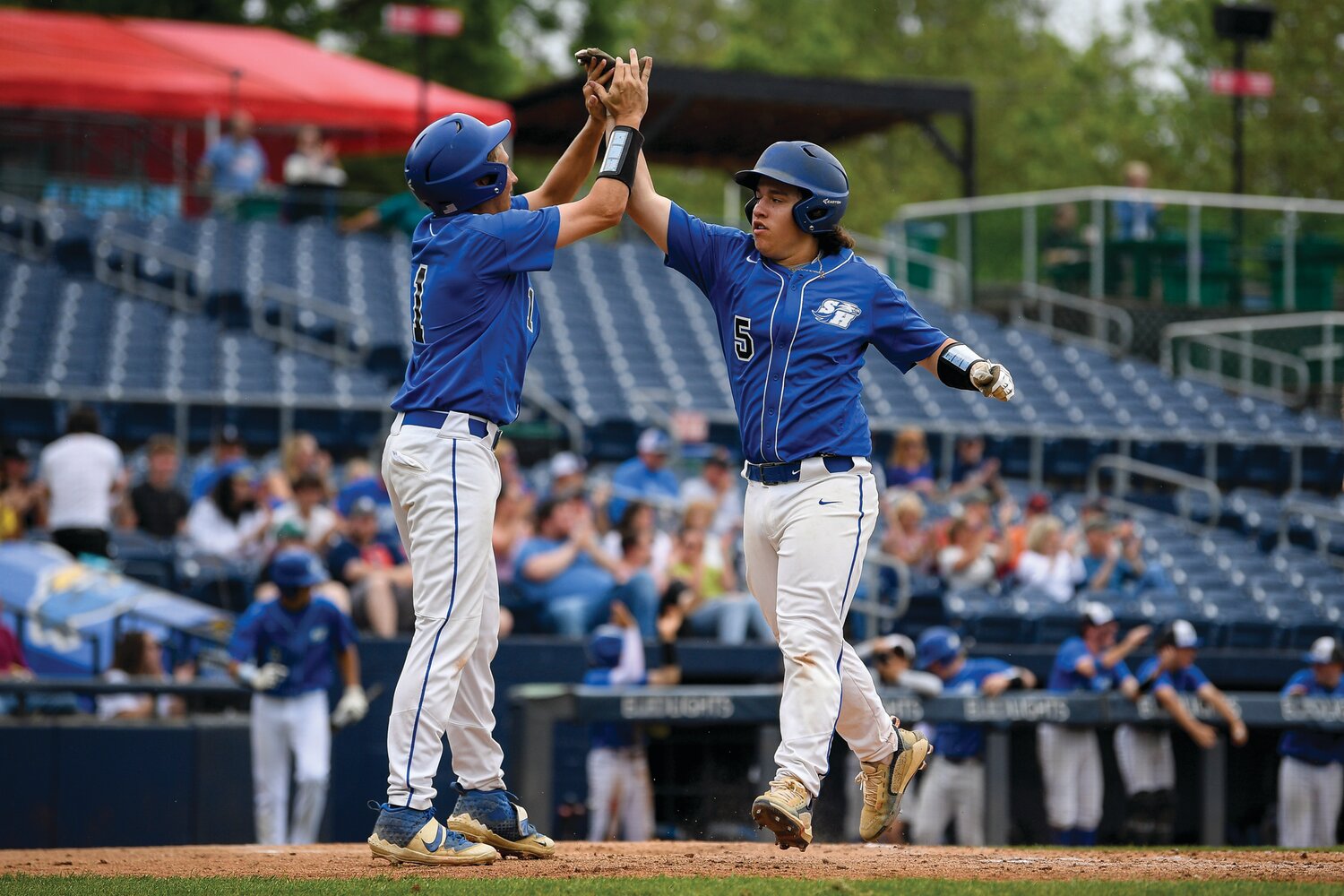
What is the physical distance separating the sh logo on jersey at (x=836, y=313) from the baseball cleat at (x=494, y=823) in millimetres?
1852

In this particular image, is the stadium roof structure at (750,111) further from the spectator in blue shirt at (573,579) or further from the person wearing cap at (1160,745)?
the person wearing cap at (1160,745)

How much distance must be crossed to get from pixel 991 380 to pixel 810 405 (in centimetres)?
56

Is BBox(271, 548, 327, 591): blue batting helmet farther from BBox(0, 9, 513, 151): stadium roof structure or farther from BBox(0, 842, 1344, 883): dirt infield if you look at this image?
BBox(0, 9, 513, 151): stadium roof structure

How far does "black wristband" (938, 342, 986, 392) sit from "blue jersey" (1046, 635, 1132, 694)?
5.11 meters

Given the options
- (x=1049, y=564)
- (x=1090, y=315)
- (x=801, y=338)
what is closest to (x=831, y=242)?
(x=801, y=338)

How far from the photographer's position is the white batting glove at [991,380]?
514 cm

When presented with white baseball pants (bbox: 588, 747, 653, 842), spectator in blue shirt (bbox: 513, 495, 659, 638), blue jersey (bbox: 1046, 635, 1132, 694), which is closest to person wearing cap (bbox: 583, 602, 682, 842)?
white baseball pants (bbox: 588, 747, 653, 842)

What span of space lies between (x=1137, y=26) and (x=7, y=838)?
104 ft

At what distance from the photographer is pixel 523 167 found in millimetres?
33438

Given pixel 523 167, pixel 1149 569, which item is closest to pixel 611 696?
pixel 1149 569

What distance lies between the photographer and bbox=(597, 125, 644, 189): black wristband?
5.29m

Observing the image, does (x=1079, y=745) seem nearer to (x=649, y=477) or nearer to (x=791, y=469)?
(x=649, y=477)

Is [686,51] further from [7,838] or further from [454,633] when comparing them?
[454,633]

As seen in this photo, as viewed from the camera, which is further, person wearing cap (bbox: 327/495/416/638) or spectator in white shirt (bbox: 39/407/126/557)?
spectator in white shirt (bbox: 39/407/126/557)
